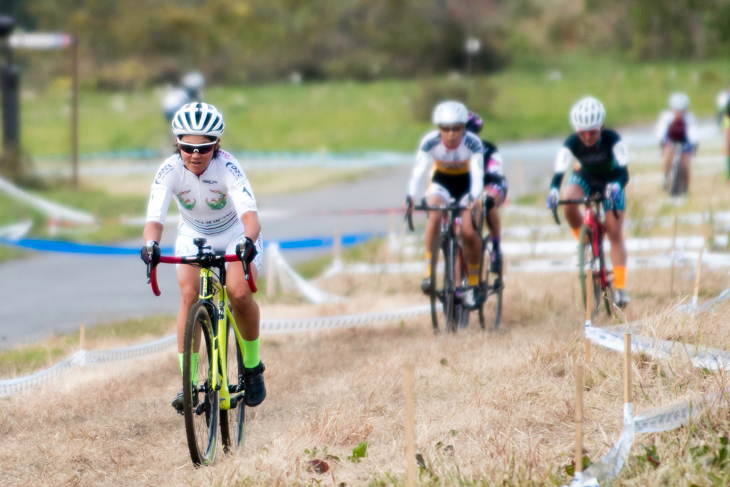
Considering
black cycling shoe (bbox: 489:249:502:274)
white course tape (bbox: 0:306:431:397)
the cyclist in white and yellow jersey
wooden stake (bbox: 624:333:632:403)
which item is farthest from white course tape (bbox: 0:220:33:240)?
wooden stake (bbox: 624:333:632:403)

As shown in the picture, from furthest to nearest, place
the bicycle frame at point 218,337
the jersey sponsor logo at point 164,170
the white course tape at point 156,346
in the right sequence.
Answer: the white course tape at point 156,346, the jersey sponsor logo at point 164,170, the bicycle frame at point 218,337

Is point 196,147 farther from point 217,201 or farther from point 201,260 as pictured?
point 201,260

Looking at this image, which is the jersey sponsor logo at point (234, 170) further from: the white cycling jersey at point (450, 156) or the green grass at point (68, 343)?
the white cycling jersey at point (450, 156)

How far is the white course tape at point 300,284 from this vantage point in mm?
9914

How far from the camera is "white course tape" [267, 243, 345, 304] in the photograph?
9914 mm

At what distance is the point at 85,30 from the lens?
182 ft

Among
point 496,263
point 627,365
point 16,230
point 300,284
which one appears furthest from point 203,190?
point 16,230

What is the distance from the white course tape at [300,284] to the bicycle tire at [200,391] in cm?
435

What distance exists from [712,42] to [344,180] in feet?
136

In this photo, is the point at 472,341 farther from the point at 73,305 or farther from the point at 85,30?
the point at 85,30

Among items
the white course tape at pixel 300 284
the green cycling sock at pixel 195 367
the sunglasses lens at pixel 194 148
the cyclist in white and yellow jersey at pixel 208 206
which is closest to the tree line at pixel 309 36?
the white course tape at pixel 300 284

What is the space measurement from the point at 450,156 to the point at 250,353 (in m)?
3.43

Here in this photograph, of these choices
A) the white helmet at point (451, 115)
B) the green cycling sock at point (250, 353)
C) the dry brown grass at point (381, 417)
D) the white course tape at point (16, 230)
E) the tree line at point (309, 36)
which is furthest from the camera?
the tree line at point (309, 36)

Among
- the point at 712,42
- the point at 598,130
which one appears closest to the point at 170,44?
the point at 712,42
